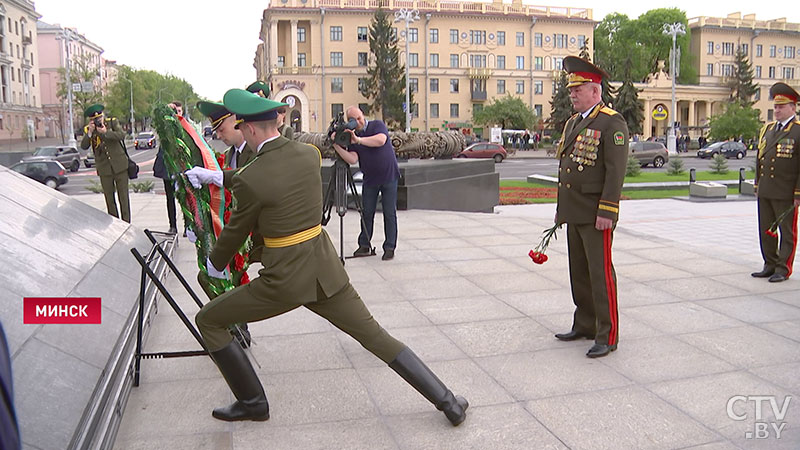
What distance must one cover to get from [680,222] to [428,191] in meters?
5.18

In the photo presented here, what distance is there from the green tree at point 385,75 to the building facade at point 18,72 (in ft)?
113

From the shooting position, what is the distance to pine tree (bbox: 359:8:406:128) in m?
70.2

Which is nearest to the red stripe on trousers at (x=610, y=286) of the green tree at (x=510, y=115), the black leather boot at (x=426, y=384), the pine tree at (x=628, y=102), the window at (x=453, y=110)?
the black leather boot at (x=426, y=384)

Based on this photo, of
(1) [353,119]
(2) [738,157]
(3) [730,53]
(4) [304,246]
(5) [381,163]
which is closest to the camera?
(4) [304,246]

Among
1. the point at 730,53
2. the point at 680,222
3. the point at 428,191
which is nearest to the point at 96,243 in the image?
the point at 428,191

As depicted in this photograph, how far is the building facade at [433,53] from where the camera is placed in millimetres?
72000

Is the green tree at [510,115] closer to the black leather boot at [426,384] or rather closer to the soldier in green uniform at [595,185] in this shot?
the soldier in green uniform at [595,185]

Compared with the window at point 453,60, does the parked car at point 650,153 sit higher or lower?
lower

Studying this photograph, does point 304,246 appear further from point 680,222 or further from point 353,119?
point 680,222

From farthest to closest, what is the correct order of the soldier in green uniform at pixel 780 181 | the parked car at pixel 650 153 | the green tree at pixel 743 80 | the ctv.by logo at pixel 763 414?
the green tree at pixel 743 80, the parked car at pixel 650 153, the soldier in green uniform at pixel 780 181, the ctv.by logo at pixel 763 414

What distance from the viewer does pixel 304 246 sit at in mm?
3562

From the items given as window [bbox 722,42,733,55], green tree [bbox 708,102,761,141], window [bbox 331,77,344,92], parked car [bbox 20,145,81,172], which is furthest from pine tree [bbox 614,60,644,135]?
parked car [bbox 20,145,81,172]

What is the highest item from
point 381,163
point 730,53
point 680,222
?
point 730,53

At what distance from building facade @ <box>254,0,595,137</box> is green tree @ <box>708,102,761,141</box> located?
24.8 m
